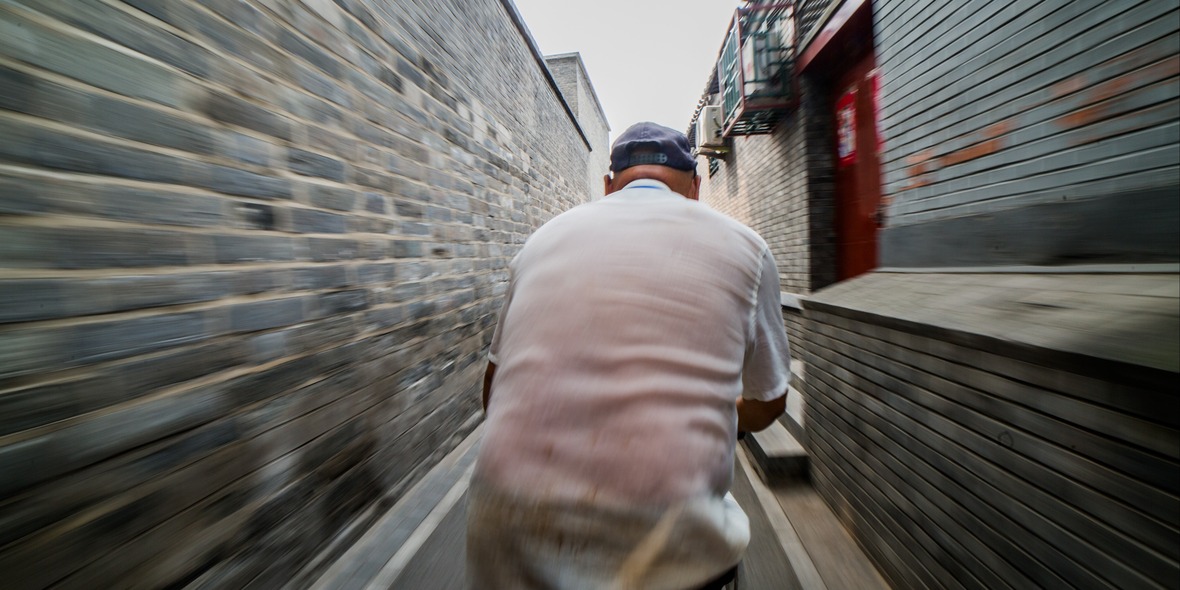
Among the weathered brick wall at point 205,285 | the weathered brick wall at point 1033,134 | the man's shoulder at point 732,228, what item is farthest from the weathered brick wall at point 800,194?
the man's shoulder at point 732,228

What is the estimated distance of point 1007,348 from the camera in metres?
1.54

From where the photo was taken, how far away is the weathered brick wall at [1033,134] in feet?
5.51

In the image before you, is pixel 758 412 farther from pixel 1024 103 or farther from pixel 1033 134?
pixel 1024 103

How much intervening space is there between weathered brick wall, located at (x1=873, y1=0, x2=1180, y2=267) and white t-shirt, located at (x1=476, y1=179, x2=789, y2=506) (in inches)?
61.6

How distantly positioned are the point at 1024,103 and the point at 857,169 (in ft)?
10.6

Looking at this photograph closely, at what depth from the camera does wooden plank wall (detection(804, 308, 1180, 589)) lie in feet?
3.83

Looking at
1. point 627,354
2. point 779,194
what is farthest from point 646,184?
point 779,194

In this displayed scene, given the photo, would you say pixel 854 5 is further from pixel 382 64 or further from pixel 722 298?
pixel 722 298

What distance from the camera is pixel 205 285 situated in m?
1.85

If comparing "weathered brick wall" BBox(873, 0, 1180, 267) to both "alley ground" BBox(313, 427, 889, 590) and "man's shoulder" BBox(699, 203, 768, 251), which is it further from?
"alley ground" BBox(313, 427, 889, 590)

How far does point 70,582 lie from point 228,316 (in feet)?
3.16

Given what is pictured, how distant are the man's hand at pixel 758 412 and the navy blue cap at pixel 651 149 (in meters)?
0.82

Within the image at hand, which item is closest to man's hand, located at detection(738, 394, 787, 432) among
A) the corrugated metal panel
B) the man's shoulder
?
the man's shoulder

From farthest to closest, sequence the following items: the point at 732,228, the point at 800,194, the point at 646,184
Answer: the point at 800,194
the point at 646,184
the point at 732,228
